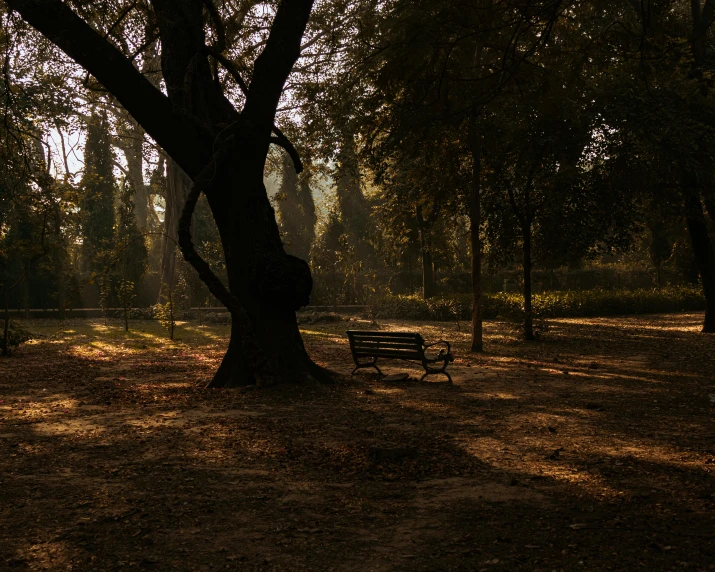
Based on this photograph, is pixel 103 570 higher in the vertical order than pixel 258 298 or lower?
lower

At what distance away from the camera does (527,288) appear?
56.9 feet

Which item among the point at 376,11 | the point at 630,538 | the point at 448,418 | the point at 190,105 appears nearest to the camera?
the point at 630,538

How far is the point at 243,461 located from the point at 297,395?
3367 millimetres

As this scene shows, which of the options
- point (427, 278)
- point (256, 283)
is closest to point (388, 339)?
point (256, 283)

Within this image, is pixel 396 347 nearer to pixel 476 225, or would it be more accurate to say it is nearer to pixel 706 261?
pixel 476 225

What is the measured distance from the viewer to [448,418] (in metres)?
8.31

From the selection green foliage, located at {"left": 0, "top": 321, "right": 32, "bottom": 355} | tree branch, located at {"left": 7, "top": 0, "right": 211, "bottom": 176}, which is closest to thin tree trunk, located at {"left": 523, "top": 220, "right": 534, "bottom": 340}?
tree branch, located at {"left": 7, "top": 0, "right": 211, "bottom": 176}

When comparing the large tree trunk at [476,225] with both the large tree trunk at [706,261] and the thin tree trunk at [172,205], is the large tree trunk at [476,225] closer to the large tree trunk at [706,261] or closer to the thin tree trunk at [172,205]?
the large tree trunk at [706,261]

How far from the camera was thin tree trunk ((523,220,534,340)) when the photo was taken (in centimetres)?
1708

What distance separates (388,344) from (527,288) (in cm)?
727

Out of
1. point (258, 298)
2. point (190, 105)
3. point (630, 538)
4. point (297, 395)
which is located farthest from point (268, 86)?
point (630, 538)

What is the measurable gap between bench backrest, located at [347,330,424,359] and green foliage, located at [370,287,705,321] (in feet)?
45.7

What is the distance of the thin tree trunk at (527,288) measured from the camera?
17.1 m

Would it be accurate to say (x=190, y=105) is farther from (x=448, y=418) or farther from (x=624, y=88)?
(x=624, y=88)
